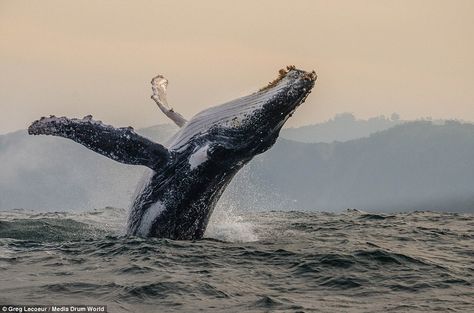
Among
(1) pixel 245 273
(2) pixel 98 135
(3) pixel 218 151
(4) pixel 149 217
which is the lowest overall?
(1) pixel 245 273

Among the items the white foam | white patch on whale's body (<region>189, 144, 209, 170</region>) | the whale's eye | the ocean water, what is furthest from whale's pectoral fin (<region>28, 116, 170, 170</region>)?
the white foam

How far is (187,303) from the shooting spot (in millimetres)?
6926

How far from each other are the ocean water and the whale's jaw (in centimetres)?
48

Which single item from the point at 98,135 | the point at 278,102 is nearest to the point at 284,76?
the point at 278,102

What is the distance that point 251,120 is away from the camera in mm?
9688

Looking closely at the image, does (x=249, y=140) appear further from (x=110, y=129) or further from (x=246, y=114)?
(x=110, y=129)

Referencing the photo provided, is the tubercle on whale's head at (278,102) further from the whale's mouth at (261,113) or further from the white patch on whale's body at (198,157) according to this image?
the white patch on whale's body at (198,157)

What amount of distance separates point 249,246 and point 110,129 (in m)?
3.44

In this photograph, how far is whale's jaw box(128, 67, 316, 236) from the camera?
9.62 meters

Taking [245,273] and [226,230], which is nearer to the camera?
[245,273]

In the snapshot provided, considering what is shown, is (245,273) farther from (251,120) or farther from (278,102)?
(278,102)

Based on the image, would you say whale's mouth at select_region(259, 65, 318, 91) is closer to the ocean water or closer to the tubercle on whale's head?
Result: the tubercle on whale's head

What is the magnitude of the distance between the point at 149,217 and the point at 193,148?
5.45 ft

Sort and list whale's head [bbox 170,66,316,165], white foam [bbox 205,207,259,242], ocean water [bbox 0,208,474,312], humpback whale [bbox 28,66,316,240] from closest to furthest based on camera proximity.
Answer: ocean water [bbox 0,208,474,312]
humpback whale [bbox 28,66,316,240]
whale's head [bbox 170,66,316,165]
white foam [bbox 205,207,259,242]
